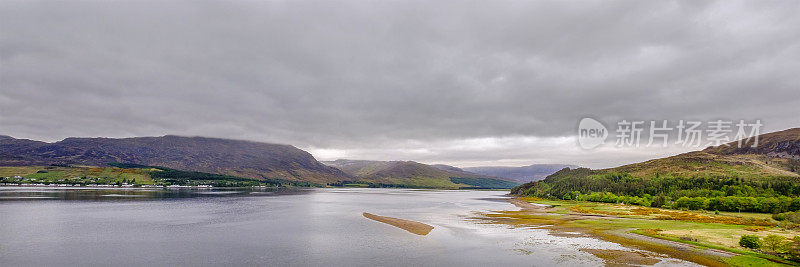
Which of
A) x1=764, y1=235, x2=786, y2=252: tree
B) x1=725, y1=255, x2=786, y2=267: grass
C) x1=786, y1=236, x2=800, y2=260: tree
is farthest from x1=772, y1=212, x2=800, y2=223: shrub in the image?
x1=725, y1=255, x2=786, y2=267: grass

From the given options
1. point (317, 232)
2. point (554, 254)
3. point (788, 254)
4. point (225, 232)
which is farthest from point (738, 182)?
point (225, 232)

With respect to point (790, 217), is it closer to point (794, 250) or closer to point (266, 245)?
point (794, 250)

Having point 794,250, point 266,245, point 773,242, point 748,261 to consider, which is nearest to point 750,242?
point 773,242

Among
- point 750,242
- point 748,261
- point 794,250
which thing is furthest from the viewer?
point 750,242

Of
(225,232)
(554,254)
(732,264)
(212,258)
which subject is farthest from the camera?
(225,232)

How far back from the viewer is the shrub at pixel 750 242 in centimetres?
4547

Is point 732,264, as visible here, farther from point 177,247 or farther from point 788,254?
point 177,247

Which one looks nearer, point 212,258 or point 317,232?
point 212,258

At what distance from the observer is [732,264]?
129ft

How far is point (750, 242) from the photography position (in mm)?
45875

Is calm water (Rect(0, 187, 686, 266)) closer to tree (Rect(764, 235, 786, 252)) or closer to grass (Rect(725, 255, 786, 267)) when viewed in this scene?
grass (Rect(725, 255, 786, 267))

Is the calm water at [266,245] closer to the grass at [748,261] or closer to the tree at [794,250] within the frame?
the grass at [748,261]

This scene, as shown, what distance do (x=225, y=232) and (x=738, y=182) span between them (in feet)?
548

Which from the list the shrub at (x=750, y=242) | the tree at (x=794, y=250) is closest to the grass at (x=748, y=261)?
the tree at (x=794, y=250)
